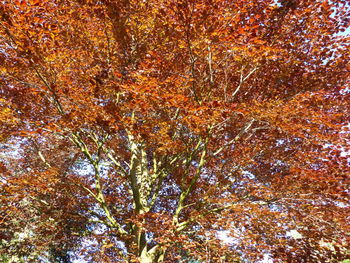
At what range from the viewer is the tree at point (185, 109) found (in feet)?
22.2

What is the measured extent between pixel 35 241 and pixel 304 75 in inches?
578

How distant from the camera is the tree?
22.2ft

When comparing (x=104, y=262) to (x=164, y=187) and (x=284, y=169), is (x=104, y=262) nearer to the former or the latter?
(x=164, y=187)

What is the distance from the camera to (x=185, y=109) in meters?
6.21

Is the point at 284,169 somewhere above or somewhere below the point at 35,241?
above

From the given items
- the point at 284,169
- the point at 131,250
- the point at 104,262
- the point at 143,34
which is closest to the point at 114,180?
the point at 104,262

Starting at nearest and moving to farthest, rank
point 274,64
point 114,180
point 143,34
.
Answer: point 274,64
point 143,34
point 114,180

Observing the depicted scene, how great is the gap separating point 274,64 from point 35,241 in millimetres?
13842

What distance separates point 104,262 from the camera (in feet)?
30.9

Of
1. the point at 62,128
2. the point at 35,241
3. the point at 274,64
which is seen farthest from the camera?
the point at 35,241

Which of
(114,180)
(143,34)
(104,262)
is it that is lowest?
(104,262)

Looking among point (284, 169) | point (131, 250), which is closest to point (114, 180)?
point (131, 250)

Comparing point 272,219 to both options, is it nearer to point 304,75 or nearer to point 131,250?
point 131,250

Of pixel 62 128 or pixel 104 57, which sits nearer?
pixel 62 128
